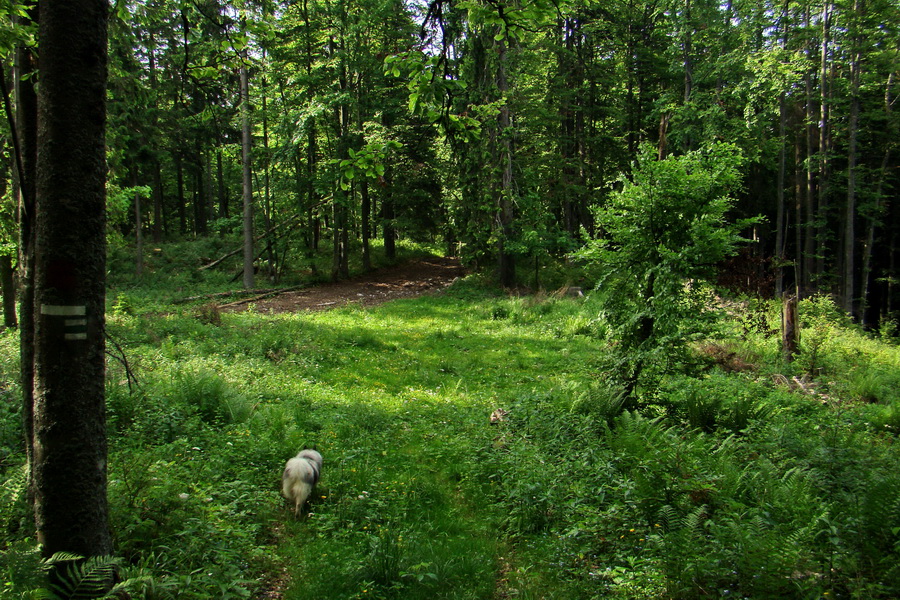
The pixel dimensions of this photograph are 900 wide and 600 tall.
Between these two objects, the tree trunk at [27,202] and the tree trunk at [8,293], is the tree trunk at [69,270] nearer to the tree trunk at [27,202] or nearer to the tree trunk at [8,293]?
the tree trunk at [27,202]

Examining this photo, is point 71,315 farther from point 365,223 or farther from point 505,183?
point 365,223

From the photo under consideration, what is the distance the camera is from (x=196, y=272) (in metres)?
24.2

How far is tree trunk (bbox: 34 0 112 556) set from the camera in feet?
7.96

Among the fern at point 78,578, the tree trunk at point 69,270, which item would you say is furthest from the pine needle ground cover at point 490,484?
the tree trunk at point 69,270

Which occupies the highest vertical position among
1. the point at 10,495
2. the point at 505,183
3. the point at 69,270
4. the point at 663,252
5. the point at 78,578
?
the point at 505,183

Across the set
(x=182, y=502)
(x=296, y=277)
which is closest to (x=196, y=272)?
(x=296, y=277)

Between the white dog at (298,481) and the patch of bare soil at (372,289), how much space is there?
12.4m

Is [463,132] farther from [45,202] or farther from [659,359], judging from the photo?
[659,359]

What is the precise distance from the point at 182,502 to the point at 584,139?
2613 cm

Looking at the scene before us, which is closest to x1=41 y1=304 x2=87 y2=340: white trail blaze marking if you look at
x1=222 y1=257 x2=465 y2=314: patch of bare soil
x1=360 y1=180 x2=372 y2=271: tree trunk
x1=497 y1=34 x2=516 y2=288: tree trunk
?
x1=222 y1=257 x2=465 y2=314: patch of bare soil

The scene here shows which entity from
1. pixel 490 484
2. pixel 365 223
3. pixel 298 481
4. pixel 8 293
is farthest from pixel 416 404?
pixel 365 223

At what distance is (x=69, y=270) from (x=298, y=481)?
3.13m

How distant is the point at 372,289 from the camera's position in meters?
22.9

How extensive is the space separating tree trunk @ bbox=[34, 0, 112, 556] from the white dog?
7.61 ft
